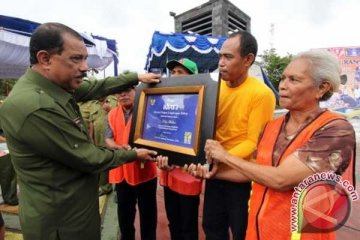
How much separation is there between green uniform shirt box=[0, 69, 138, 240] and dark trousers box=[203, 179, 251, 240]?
33.4 inches

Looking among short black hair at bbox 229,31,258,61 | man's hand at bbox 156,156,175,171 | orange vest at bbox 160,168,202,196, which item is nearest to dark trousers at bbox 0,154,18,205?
orange vest at bbox 160,168,202,196

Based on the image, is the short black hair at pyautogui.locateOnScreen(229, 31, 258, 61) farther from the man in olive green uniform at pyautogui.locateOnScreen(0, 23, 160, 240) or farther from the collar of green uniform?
the collar of green uniform

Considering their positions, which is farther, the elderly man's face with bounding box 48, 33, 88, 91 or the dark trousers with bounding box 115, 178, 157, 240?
the dark trousers with bounding box 115, 178, 157, 240

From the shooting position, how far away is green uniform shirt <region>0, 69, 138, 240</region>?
5.37 feet

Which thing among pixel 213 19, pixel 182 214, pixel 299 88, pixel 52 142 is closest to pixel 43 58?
pixel 52 142

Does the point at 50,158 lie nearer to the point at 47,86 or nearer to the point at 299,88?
the point at 47,86

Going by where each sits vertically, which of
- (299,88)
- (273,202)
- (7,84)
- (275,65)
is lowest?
(273,202)

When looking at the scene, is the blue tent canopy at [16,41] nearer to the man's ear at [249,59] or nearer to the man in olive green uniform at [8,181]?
the man in olive green uniform at [8,181]

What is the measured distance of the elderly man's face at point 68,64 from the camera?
1.76m

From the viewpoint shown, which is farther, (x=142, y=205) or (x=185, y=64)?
(x=142, y=205)

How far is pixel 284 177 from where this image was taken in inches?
59.1

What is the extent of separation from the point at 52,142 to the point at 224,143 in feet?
3.80

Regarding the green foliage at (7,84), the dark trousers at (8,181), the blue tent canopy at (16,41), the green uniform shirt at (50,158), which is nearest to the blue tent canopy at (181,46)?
the blue tent canopy at (16,41)

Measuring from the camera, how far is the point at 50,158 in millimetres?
1714
